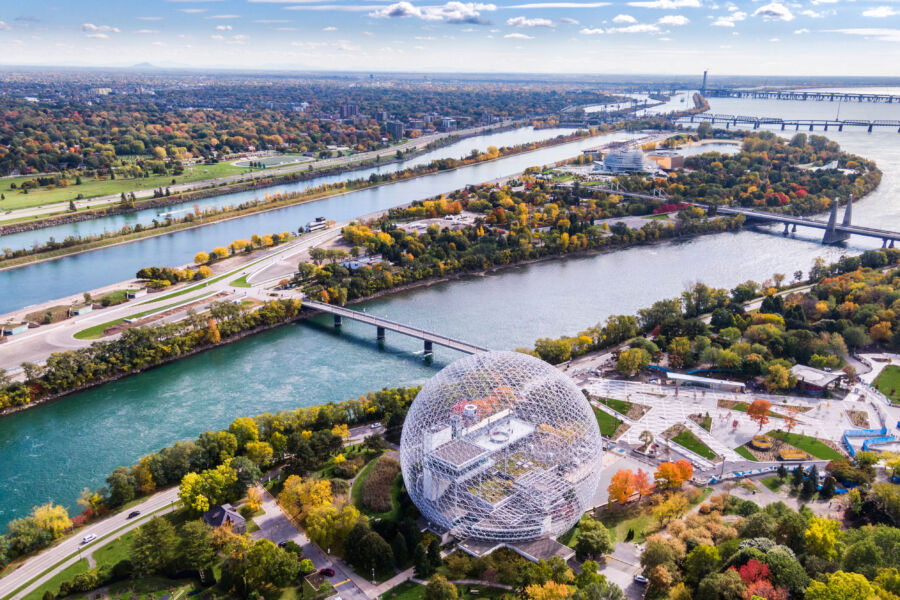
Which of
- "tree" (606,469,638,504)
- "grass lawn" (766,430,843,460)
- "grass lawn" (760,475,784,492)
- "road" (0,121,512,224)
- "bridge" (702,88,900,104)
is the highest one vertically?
"bridge" (702,88,900,104)

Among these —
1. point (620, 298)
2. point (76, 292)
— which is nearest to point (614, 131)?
point (620, 298)

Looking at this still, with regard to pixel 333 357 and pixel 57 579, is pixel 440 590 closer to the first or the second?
pixel 57 579

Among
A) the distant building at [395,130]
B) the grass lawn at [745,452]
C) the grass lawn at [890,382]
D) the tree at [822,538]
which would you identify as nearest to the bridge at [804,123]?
the distant building at [395,130]

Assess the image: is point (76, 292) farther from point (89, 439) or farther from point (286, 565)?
point (286, 565)

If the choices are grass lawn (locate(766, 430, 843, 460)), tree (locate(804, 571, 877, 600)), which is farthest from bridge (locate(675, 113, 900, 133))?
tree (locate(804, 571, 877, 600))

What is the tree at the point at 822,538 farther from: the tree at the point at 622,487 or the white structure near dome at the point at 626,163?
the white structure near dome at the point at 626,163

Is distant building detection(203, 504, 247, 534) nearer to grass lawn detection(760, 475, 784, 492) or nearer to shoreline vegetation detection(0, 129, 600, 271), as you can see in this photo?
grass lawn detection(760, 475, 784, 492)

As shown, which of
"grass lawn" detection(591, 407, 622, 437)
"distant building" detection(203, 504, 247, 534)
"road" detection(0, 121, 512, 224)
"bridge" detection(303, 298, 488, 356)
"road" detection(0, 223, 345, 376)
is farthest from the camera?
"road" detection(0, 121, 512, 224)
